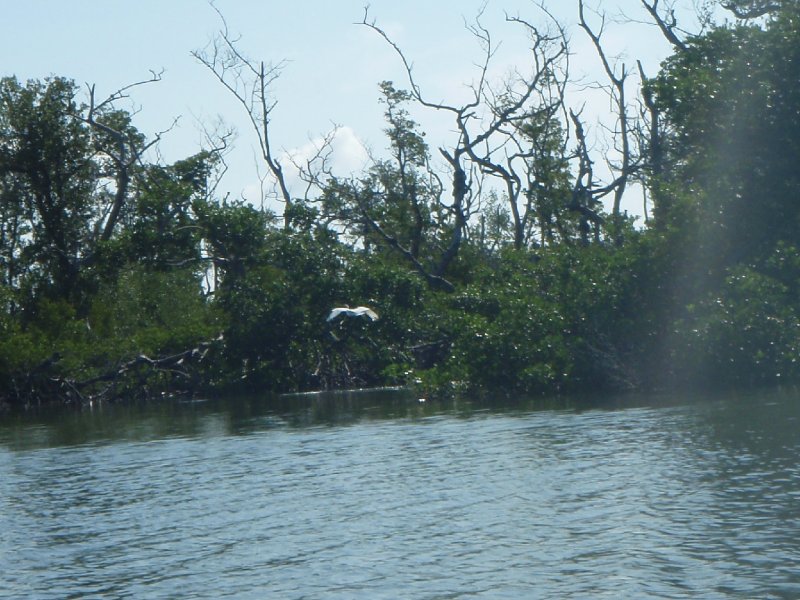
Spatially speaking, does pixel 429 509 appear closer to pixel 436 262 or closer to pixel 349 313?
pixel 349 313

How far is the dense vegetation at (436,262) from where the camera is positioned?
2494 centimetres

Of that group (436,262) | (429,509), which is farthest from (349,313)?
(429,509)

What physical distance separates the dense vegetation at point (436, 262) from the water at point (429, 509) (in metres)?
3.87

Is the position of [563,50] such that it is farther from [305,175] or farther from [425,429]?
[425,429]

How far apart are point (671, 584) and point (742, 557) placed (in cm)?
95

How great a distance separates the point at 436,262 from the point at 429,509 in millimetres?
27498

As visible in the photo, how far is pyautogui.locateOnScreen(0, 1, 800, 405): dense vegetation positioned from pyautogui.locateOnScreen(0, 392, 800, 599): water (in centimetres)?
387

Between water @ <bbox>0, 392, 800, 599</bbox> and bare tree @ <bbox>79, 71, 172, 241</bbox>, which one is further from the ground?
bare tree @ <bbox>79, 71, 172, 241</bbox>

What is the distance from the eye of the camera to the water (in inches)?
361

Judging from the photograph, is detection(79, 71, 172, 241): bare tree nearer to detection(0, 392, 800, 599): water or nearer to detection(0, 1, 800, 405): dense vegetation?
detection(0, 1, 800, 405): dense vegetation

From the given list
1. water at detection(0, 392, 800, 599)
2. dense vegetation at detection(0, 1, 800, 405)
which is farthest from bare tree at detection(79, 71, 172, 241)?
water at detection(0, 392, 800, 599)

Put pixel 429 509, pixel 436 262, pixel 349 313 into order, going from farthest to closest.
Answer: pixel 436 262, pixel 349 313, pixel 429 509

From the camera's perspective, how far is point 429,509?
12148mm

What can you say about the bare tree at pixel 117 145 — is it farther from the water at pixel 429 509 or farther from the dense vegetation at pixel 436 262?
the water at pixel 429 509
